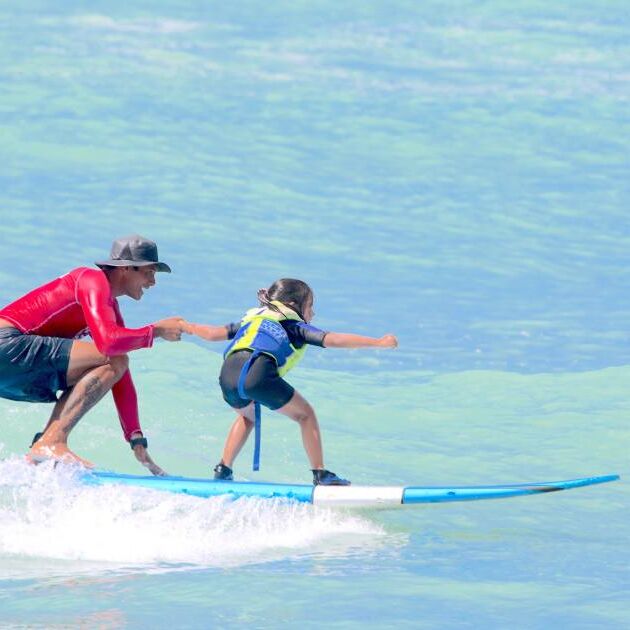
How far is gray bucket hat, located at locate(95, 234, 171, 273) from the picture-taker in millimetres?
7980

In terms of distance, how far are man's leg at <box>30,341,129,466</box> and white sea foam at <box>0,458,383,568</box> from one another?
122 mm

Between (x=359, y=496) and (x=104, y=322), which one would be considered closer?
(x=104, y=322)

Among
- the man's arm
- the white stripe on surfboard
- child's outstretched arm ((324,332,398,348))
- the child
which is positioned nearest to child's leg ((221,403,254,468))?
the child

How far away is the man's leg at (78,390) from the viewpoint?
796cm

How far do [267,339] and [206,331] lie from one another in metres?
0.38

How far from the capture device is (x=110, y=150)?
917 inches

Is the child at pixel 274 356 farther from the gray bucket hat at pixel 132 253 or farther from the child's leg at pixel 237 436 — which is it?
the gray bucket hat at pixel 132 253

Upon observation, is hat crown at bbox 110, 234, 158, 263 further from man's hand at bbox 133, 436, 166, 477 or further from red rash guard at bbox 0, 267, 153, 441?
man's hand at bbox 133, 436, 166, 477

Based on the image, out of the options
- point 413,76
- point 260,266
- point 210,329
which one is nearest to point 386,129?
point 413,76

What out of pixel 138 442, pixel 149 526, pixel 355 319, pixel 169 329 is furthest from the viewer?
Answer: pixel 355 319

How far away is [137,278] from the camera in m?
8.05

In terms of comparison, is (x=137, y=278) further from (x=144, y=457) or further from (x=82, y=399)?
(x=144, y=457)

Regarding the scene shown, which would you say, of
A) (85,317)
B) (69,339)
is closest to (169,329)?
(85,317)

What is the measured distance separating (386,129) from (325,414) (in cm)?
1332
